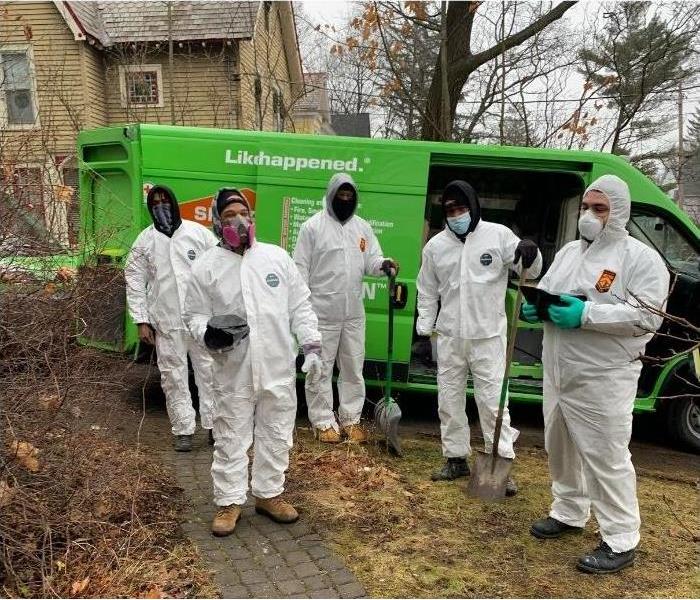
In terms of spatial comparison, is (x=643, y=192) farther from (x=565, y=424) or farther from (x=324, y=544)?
(x=324, y=544)

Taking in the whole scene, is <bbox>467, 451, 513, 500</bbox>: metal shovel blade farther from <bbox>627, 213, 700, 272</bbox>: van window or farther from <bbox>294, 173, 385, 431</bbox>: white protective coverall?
<bbox>627, 213, 700, 272</bbox>: van window

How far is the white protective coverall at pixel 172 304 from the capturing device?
185 inches

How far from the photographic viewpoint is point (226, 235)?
3408mm

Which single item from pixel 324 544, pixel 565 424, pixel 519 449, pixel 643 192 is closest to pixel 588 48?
pixel 643 192

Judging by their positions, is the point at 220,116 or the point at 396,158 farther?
the point at 220,116

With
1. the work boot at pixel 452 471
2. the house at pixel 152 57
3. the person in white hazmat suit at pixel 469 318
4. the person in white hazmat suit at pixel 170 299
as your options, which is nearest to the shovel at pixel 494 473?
the person in white hazmat suit at pixel 469 318

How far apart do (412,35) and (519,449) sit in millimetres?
6563

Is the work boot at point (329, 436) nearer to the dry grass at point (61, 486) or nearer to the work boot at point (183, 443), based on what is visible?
the work boot at point (183, 443)

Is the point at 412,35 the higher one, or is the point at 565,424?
the point at 412,35

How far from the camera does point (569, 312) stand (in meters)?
2.98

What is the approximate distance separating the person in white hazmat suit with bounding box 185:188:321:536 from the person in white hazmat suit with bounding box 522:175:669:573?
1468mm

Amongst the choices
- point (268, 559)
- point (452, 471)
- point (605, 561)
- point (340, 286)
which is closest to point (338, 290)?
point (340, 286)

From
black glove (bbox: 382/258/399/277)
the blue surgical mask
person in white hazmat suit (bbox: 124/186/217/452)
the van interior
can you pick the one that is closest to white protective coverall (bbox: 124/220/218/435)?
person in white hazmat suit (bbox: 124/186/217/452)

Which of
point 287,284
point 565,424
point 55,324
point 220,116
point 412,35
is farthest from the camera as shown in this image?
point 220,116
